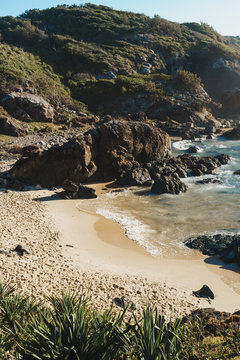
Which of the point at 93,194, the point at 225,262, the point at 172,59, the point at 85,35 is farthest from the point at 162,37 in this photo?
the point at 225,262

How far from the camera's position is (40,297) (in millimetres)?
8180

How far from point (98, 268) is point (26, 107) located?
37396 mm

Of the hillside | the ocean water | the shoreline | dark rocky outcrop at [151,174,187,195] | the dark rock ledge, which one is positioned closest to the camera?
the shoreline

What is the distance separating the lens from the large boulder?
2131 cm

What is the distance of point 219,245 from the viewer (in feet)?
41.0

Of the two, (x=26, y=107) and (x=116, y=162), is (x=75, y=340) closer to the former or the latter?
(x=116, y=162)

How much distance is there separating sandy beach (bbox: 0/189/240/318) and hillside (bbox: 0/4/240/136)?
105ft

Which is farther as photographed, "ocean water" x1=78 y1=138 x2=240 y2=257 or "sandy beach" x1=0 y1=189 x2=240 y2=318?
"ocean water" x1=78 y1=138 x2=240 y2=257

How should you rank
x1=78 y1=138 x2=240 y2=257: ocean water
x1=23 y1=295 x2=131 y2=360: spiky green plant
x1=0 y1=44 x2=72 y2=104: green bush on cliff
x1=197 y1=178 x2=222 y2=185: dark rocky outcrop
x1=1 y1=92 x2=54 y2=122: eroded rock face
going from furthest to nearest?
1. x1=0 y1=44 x2=72 y2=104: green bush on cliff
2. x1=1 y1=92 x2=54 y2=122: eroded rock face
3. x1=197 y1=178 x2=222 y2=185: dark rocky outcrop
4. x1=78 y1=138 x2=240 y2=257: ocean water
5. x1=23 y1=295 x2=131 y2=360: spiky green plant

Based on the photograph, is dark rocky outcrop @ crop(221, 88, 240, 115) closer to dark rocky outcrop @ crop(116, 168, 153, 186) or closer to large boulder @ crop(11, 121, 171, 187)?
large boulder @ crop(11, 121, 171, 187)

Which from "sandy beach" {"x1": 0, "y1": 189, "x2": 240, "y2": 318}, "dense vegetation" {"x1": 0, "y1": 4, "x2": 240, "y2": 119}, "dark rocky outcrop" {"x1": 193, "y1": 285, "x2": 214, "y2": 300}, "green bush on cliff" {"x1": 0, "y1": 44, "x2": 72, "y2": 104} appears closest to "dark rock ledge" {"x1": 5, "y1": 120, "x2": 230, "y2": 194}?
"sandy beach" {"x1": 0, "y1": 189, "x2": 240, "y2": 318}

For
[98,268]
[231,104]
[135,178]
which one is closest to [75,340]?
[98,268]

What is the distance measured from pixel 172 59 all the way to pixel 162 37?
16.5 metres

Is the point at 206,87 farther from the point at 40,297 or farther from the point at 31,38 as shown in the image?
the point at 40,297
